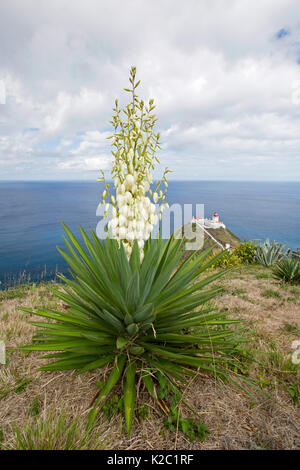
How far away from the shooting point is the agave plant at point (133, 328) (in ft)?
5.37

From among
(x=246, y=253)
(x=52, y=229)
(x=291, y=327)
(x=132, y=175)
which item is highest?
(x=132, y=175)

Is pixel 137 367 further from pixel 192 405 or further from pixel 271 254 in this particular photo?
pixel 271 254

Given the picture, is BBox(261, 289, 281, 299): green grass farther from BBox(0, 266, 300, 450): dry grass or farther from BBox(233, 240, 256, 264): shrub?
BBox(233, 240, 256, 264): shrub

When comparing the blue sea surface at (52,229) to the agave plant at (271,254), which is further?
the blue sea surface at (52,229)

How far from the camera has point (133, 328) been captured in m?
1.69

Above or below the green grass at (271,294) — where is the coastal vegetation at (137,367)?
above

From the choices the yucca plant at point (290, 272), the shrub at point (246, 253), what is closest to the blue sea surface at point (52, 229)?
the shrub at point (246, 253)

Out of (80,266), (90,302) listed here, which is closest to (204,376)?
(90,302)

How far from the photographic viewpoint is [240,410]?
1636mm

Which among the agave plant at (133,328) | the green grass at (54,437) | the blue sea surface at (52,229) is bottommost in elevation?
the blue sea surface at (52,229)

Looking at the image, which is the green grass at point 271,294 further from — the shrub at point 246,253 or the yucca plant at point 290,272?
the shrub at point 246,253

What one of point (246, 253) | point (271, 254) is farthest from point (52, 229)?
point (271, 254)
